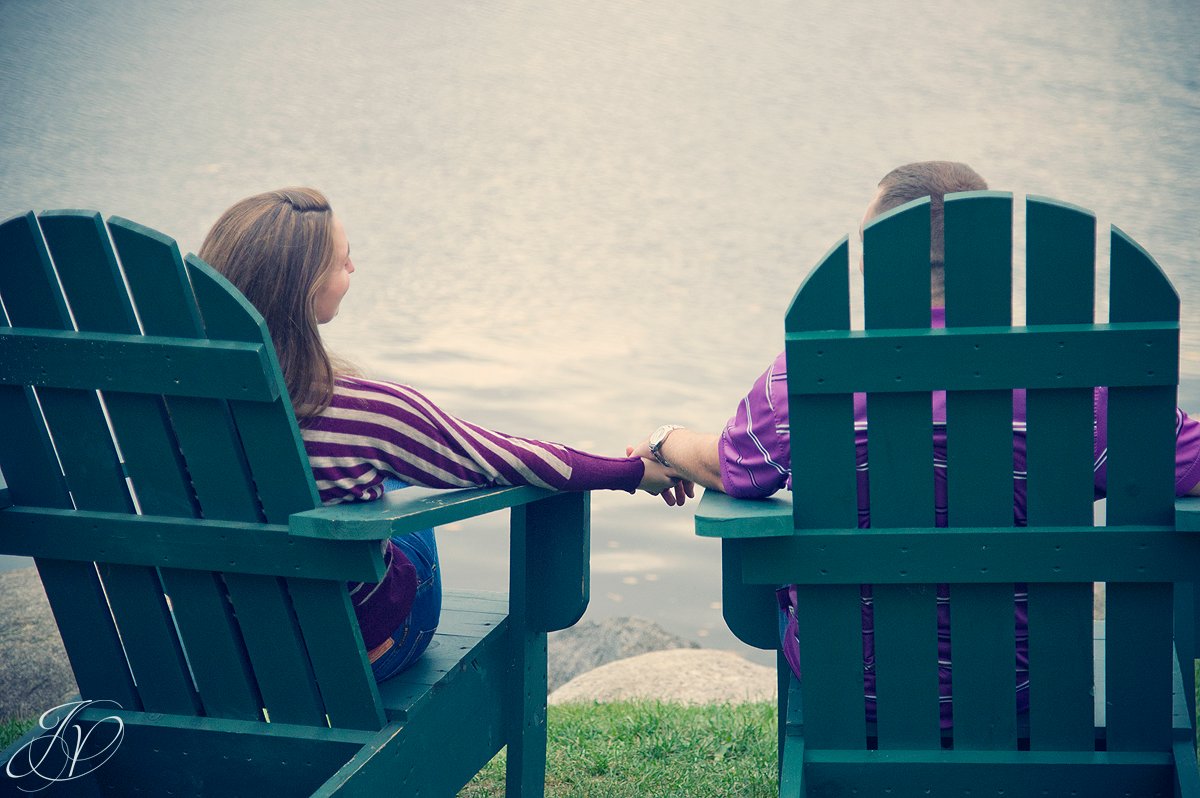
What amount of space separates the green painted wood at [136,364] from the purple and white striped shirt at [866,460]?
2.46ft

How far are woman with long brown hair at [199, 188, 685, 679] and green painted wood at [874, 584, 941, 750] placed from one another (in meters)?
0.74

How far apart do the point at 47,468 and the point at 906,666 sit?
4.75 ft

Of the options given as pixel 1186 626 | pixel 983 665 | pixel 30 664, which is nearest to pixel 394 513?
pixel 983 665

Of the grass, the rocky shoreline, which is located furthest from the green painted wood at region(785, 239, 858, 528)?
the rocky shoreline

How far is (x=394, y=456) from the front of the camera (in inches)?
86.1

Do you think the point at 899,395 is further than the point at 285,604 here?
No

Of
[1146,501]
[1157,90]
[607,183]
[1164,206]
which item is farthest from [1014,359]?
[1157,90]

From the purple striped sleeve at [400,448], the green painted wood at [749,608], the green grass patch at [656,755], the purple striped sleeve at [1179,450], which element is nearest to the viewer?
the purple striped sleeve at [1179,450]

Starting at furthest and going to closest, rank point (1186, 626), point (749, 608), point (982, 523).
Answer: point (749, 608), point (1186, 626), point (982, 523)

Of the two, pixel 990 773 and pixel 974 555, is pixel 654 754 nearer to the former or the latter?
pixel 990 773

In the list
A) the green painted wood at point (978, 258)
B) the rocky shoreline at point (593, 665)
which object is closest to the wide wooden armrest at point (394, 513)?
the green painted wood at point (978, 258)

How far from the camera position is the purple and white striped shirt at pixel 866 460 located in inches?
76.2

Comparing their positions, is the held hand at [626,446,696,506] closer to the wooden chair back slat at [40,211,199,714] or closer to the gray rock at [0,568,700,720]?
the wooden chair back slat at [40,211,199,714]

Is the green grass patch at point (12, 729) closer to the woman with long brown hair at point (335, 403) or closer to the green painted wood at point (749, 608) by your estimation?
the woman with long brown hair at point (335, 403)
